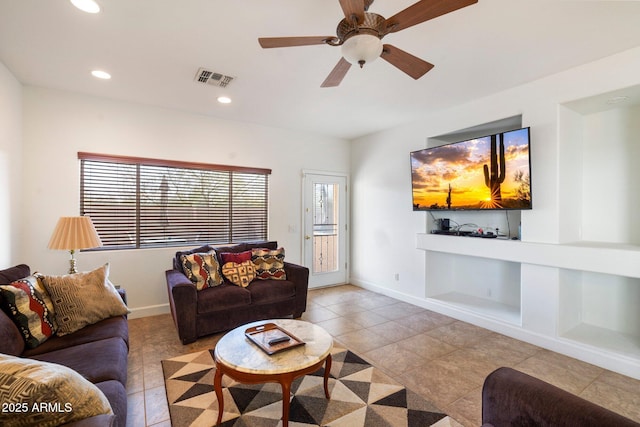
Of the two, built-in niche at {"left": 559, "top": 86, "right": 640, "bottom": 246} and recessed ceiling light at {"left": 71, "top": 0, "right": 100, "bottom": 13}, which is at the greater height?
recessed ceiling light at {"left": 71, "top": 0, "right": 100, "bottom": 13}

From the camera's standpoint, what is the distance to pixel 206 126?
14.2 ft

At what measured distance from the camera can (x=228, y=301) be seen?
333cm

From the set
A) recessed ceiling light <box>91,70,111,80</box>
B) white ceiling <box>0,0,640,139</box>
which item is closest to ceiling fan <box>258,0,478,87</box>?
white ceiling <box>0,0,640,139</box>

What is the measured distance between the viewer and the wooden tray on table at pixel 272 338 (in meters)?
2.03

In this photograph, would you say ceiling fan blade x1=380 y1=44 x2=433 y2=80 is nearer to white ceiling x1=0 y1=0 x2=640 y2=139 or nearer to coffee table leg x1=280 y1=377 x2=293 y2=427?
white ceiling x1=0 y1=0 x2=640 y2=139

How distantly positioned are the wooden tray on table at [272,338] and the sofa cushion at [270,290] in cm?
111

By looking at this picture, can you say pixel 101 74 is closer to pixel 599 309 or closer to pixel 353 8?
pixel 353 8

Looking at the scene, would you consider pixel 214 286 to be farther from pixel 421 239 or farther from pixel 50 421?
pixel 421 239

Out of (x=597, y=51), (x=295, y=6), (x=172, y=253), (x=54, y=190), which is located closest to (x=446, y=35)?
(x=295, y=6)

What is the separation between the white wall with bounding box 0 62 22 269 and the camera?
2829 millimetres

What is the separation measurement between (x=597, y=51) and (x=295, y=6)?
2.68 metres

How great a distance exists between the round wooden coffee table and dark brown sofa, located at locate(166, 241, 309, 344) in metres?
1.08

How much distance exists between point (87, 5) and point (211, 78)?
46.9 inches

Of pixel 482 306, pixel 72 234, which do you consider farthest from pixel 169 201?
pixel 482 306
